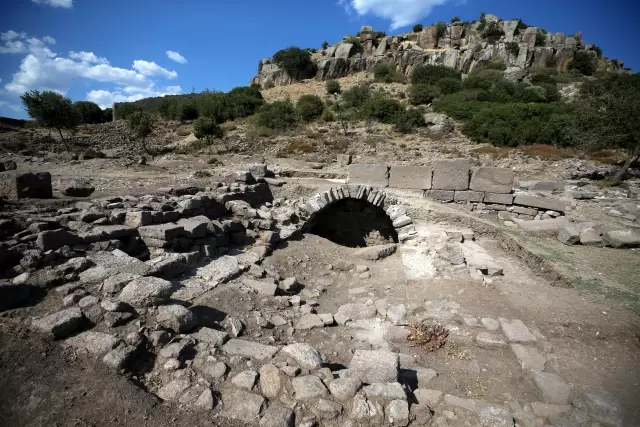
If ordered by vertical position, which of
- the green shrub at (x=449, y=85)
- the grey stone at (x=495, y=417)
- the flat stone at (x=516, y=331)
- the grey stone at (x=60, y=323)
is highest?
the green shrub at (x=449, y=85)

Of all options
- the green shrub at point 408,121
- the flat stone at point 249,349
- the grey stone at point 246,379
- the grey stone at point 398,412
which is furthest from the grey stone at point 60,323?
the green shrub at point 408,121

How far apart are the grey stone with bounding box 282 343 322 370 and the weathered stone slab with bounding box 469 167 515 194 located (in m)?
9.00

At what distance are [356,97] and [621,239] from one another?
32259 mm

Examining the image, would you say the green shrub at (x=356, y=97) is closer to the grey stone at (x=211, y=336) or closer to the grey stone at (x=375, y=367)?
the grey stone at (x=211, y=336)

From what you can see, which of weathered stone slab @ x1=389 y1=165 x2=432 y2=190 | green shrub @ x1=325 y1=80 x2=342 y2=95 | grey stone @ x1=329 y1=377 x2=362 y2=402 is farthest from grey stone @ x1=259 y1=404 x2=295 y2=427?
green shrub @ x1=325 y1=80 x2=342 y2=95

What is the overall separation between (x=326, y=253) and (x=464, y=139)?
22055mm

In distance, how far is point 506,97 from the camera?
33.5m

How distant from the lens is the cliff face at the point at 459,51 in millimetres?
43688

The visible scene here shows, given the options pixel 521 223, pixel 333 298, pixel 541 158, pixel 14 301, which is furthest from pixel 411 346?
pixel 541 158

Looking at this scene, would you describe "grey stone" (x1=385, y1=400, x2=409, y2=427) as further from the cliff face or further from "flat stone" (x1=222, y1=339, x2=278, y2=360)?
the cliff face

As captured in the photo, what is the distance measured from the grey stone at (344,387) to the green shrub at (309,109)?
105 feet

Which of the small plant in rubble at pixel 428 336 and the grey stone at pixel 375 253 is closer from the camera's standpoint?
the small plant in rubble at pixel 428 336

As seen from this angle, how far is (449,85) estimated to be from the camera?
3816 centimetres

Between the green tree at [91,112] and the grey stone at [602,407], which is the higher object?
the green tree at [91,112]
